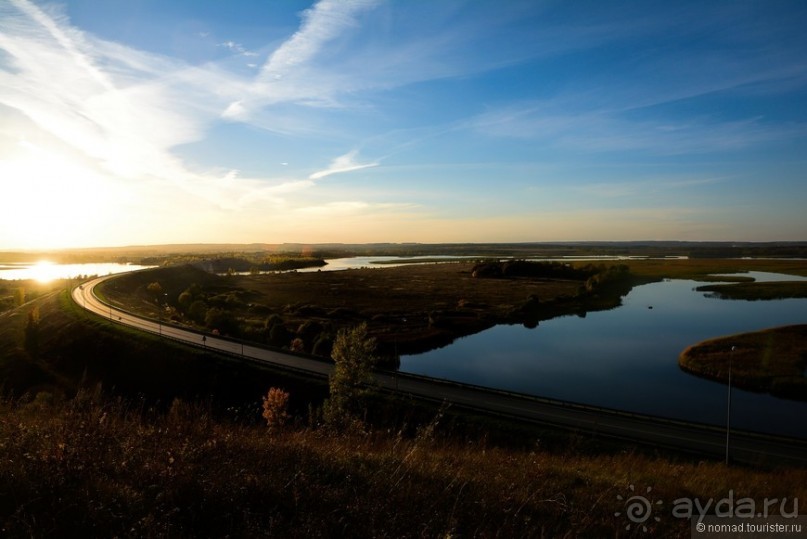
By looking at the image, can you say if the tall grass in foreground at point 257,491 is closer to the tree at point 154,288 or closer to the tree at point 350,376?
the tree at point 350,376

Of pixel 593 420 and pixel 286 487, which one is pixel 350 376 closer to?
pixel 593 420

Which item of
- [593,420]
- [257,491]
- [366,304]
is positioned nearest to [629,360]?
[593,420]

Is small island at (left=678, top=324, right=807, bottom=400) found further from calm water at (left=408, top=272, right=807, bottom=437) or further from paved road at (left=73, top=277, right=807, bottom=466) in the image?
paved road at (left=73, top=277, right=807, bottom=466)

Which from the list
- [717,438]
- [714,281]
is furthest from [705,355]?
[714,281]

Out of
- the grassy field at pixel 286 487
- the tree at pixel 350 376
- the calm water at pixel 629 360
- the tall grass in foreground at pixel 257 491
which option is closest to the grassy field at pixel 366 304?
the calm water at pixel 629 360

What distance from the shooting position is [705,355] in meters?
51.2

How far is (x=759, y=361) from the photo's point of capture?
4925 cm

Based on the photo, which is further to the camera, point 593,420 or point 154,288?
point 154,288

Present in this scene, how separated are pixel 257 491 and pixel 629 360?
56.6 metres

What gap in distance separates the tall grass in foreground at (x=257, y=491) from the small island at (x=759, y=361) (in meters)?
42.2

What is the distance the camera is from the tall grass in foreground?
16.3ft

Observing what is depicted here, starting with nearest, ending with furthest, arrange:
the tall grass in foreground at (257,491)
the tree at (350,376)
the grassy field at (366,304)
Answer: the tall grass in foreground at (257,491), the tree at (350,376), the grassy field at (366,304)

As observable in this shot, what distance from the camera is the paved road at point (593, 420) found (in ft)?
87.8

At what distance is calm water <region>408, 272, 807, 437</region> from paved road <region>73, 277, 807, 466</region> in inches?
288
